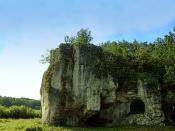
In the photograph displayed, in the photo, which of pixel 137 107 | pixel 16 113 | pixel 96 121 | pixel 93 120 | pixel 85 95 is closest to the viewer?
pixel 85 95

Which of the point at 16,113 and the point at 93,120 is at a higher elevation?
the point at 16,113

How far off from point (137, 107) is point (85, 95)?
9231mm

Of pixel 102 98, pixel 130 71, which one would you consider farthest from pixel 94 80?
pixel 130 71

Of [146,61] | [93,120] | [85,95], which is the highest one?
[146,61]

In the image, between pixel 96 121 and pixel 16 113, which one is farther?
pixel 16 113

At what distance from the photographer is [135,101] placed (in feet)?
140

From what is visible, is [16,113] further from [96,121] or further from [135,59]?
[135,59]

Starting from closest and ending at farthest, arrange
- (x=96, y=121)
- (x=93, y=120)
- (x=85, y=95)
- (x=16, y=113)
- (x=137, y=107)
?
(x=85, y=95)
(x=96, y=121)
(x=93, y=120)
(x=137, y=107)
(x=16, y=113)

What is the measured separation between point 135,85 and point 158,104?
3159 millimetres

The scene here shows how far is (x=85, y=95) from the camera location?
38750 millimetres

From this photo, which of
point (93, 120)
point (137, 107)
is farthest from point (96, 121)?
point (137, 107)

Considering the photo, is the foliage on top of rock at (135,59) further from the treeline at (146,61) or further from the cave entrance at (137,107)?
the cave entrance at (137,107)

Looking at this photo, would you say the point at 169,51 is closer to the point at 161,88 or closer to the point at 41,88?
the point at 161,88

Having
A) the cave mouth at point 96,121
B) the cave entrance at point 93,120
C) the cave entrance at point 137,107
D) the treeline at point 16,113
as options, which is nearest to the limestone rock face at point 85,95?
the cave mouth at point 96,121
